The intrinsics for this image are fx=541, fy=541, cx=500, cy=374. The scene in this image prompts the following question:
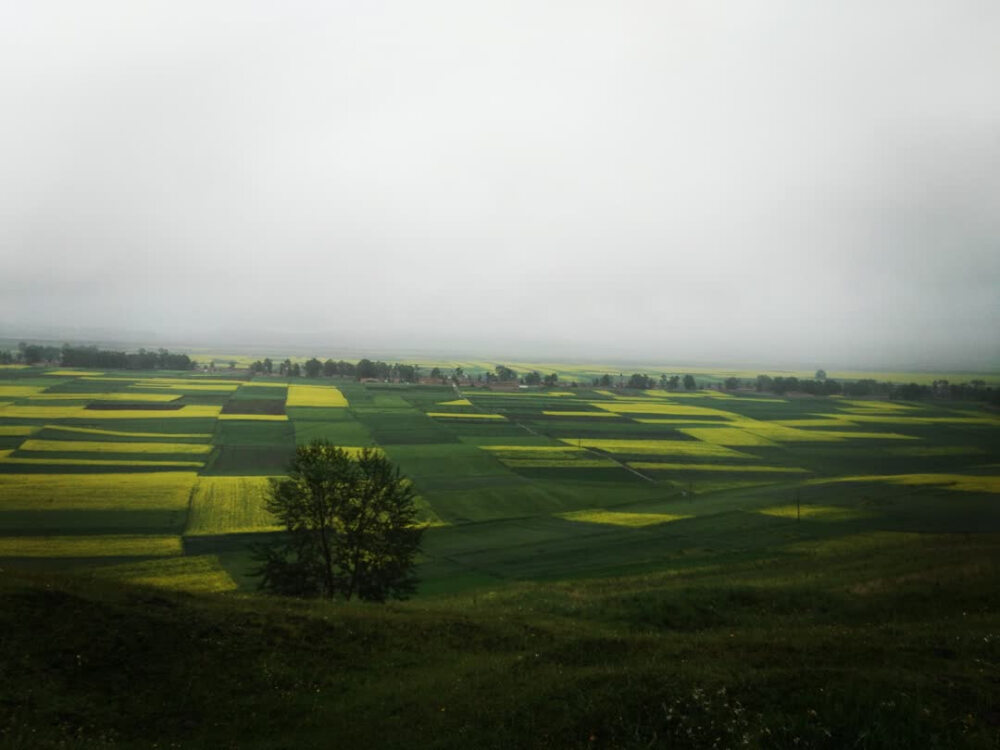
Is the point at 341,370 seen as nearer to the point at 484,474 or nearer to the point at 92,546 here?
the point at 484,474

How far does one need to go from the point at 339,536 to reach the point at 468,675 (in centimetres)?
1756

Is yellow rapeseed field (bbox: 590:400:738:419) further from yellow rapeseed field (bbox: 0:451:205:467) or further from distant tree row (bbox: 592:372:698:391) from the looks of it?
yellow rapeseed field (bbox: 0:451:205:467)

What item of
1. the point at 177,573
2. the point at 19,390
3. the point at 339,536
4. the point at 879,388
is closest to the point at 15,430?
the point at 19,390

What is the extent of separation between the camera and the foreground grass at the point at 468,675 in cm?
921

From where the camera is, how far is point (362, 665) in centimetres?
1377

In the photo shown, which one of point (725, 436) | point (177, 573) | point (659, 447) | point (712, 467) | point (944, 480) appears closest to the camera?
point (177, 573)

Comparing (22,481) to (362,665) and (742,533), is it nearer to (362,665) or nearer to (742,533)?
(362,665)

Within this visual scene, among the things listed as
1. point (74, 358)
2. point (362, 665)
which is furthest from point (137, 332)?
point (362, 665)

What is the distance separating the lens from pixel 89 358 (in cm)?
9688

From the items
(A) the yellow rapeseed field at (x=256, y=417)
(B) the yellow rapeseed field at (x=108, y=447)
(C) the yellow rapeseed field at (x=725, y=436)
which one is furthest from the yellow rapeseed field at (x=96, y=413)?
(C) the yellow rapeseed field at (x=725, y=436)

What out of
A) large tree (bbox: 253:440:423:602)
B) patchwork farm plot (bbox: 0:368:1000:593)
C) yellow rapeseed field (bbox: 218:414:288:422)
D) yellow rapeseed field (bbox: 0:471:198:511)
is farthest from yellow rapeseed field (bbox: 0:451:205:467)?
large tree (bbox: 253:440:423:602)

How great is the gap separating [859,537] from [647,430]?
46483mm

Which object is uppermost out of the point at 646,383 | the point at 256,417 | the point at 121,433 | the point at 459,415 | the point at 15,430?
the point at 646,383

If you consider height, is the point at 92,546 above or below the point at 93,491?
below
